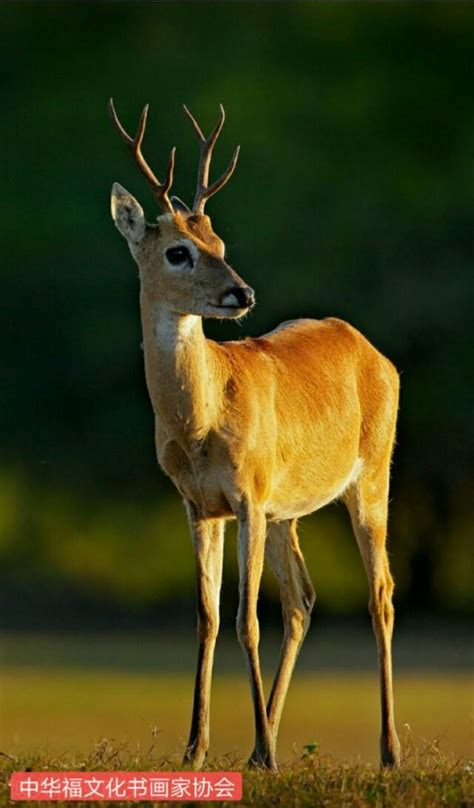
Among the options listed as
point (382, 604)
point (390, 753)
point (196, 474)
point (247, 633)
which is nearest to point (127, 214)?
point (196, 474)

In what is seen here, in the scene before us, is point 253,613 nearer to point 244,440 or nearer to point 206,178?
point 244,440

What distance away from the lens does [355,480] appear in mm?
9359

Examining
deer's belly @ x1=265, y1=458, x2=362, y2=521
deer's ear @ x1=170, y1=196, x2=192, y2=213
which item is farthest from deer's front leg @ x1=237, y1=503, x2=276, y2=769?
deer's ear @ x1=170, y1=196, x2=192, y2=213

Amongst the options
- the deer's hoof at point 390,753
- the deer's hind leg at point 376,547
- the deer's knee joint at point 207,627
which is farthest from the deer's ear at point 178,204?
the deer's hoof at point 390,753

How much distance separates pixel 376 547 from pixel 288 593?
20.4 inches

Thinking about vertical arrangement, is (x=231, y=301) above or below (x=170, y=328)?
above

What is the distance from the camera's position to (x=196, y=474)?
8.22 m

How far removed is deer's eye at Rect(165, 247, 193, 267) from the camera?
318 inches

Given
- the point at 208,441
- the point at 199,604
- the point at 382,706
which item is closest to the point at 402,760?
the point at 382,706

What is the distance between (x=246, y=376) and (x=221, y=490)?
25.5 inches

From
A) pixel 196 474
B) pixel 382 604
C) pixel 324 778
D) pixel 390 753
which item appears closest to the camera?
pixel 324 778

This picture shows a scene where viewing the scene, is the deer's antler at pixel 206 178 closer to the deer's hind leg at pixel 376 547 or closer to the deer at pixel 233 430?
the deer at pixel 233 430

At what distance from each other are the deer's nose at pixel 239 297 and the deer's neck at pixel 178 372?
31 centimetres

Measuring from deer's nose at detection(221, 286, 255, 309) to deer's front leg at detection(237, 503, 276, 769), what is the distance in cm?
94
